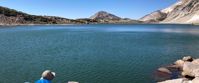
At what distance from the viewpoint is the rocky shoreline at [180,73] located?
3241 cm

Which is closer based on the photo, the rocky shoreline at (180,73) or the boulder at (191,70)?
the rocky shoreline at (180,73)

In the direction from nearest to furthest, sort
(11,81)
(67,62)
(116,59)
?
(11,81)
(67,62)
(116,59)

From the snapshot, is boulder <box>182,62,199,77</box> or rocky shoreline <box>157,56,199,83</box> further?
boulder <box>182,62,199,77</box>

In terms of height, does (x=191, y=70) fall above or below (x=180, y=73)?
above

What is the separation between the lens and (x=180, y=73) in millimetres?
43875

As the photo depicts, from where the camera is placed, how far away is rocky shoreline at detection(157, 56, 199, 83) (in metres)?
32.4

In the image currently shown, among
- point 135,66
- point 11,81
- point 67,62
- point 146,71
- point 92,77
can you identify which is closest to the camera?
point 11,81

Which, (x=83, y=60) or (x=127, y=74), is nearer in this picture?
(x=127, y=74)

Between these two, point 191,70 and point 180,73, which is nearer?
point 191,70

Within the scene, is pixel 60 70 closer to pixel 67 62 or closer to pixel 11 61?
pixel 67 62

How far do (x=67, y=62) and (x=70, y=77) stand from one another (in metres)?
12.2

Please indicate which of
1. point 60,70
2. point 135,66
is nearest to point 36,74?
point 60,70

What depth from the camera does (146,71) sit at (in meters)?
45.1

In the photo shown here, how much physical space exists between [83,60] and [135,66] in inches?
434
